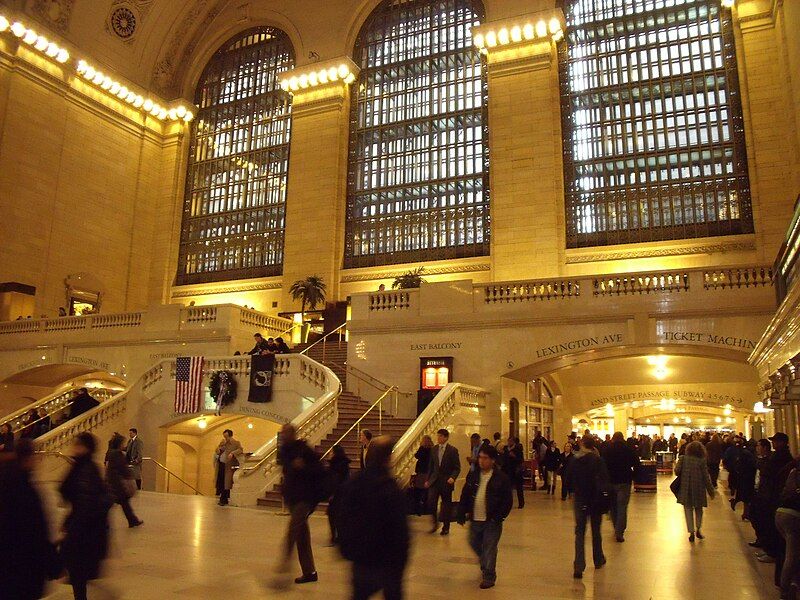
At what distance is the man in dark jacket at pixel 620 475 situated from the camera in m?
9.06

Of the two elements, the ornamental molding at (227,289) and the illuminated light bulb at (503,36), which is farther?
the ornamental molding at (227,289)

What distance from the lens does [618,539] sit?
895 centimetres

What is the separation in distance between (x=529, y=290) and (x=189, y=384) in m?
8.88

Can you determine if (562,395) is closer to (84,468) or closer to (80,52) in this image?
(84,468)

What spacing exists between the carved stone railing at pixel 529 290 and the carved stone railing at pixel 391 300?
6.46 ft

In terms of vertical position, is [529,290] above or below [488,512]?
above

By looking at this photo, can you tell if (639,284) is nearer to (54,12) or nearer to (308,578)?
(308,578)

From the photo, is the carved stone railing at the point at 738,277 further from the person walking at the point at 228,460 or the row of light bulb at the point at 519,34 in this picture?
the row of light bulb at the point at 519,34

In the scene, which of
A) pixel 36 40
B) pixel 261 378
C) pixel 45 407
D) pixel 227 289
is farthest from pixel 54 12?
pixel 261 378

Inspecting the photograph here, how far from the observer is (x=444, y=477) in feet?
30.3

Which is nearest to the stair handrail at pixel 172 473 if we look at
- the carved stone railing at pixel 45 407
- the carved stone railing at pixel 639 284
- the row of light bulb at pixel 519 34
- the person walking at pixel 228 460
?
the person walking at pixel 228 460

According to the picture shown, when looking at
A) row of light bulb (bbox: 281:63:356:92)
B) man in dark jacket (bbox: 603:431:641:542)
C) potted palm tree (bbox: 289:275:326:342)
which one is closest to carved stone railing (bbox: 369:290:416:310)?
potted palm tree (bbox: 289:275:326:342)

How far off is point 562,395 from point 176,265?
18062 mm

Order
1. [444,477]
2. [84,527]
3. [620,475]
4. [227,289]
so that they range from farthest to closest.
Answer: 1. [227,289]
2. [444,477]
3. [620,475]
4. [84,527]
